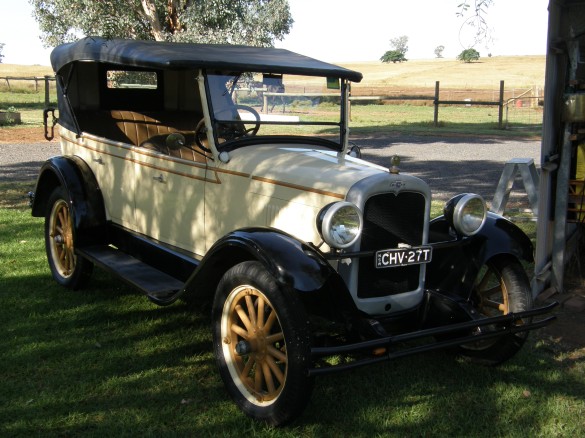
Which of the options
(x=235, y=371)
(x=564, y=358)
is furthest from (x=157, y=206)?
(x=564, y=358)

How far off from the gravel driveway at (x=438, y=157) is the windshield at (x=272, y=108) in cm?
539

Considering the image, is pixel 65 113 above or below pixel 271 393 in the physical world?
above

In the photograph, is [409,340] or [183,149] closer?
[409,340]

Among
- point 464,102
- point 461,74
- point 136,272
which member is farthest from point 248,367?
point 461,74

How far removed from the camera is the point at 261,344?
3.46 meters

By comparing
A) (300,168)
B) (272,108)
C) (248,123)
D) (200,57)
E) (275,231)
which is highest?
(200,57)

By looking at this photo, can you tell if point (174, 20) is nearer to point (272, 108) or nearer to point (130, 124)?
point (130, 124)

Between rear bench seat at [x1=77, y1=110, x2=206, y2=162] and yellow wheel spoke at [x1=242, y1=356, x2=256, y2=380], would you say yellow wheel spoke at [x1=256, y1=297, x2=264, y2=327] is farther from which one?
rear bench seat at [x1=77, y1=110, x2=206, y2=162]

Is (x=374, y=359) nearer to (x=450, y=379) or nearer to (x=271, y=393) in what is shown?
(x=271, y=393)

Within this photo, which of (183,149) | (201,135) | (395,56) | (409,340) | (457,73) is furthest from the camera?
(395,56)

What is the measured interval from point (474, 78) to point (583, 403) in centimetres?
5053

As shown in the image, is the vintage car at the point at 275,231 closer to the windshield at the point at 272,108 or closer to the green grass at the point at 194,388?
the windshield at the point at 272,108

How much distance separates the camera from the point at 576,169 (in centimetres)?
581

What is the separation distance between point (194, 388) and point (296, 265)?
1.10 m
